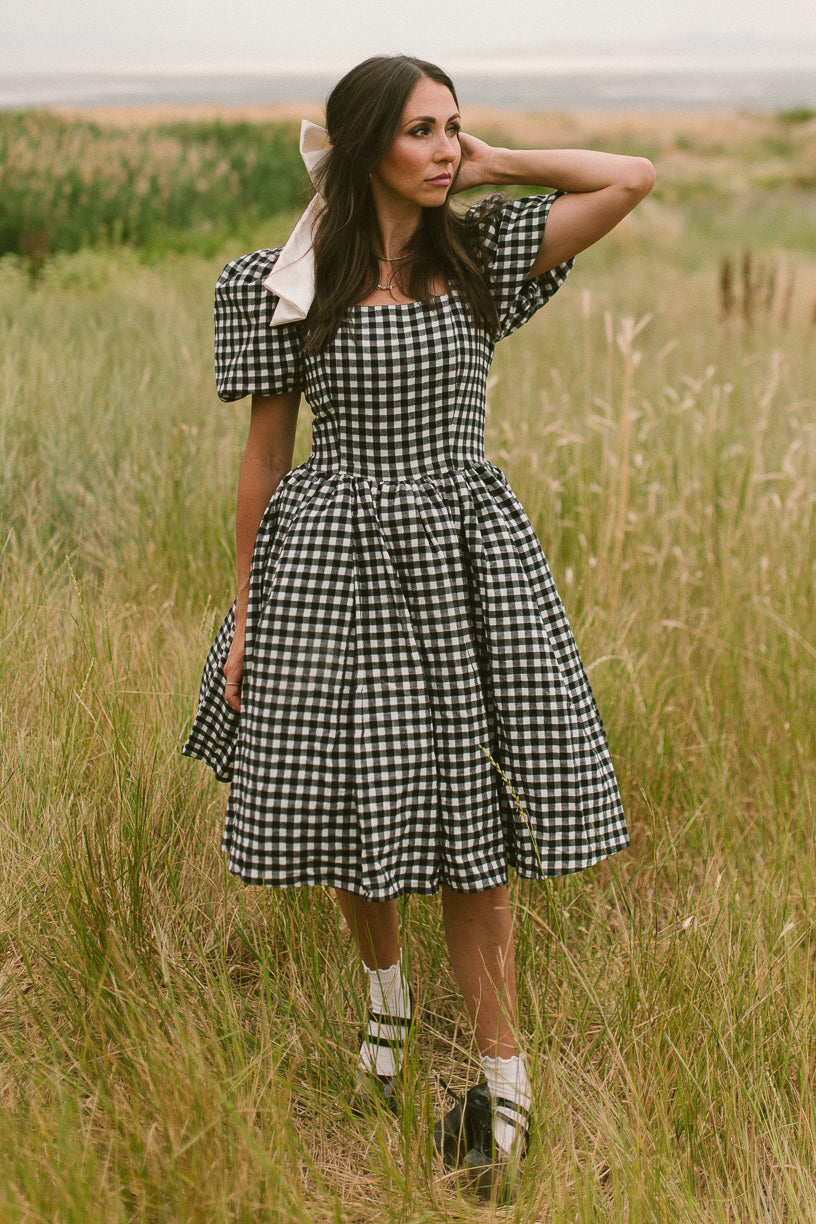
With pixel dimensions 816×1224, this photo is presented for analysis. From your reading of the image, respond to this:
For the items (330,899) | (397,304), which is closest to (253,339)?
(397,304)

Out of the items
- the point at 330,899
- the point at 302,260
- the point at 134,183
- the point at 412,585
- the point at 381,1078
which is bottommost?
the point at 381,1078

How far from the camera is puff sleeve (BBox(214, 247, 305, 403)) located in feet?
5.72

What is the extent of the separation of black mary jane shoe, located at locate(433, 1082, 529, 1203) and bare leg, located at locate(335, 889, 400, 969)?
28cm

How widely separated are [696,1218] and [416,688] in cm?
88

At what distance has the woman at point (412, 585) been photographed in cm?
164

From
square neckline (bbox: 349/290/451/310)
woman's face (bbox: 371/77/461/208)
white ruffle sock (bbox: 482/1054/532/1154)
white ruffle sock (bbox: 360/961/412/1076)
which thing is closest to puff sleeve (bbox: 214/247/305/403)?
square neckline (bbox: 349/290/451/310)

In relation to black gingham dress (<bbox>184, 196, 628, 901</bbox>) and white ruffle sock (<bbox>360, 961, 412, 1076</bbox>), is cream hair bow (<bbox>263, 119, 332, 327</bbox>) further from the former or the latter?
white ruffle sock (<bbox>360, 961, 412, 1076</bbox>)

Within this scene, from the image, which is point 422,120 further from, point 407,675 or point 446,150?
point 407,675

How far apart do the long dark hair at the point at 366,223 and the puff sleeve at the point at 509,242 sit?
30 millimetres

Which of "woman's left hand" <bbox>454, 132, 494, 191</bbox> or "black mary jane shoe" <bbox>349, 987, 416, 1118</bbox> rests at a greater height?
"woman's left hand" <bbox>454, 132, 494, 191</bbox>

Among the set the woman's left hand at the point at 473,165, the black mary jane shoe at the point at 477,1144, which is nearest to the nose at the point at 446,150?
the woman's left hand at the point at 473,165

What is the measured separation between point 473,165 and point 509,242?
17cm

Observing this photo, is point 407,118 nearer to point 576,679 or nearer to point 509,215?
point 509,215

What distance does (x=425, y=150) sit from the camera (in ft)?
5.37
